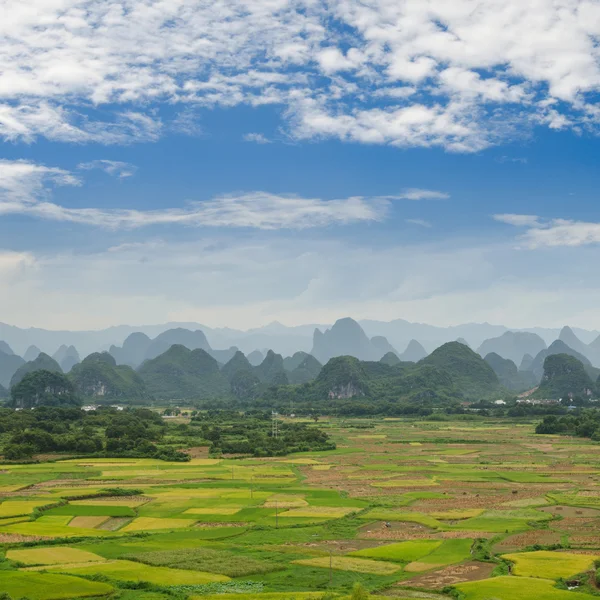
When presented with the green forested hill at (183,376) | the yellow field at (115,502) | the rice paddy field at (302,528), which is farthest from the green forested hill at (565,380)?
the yellow field at (115,502)

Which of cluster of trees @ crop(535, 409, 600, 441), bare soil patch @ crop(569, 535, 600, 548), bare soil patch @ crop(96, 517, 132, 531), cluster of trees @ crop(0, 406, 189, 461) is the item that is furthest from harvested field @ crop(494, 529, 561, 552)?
cluster of trees @ crop(535, 409, 600, 441)

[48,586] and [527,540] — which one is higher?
[48,586]

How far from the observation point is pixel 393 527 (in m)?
28.2

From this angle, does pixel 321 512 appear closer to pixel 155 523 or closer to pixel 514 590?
pixel 155 523

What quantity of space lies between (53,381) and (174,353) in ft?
225

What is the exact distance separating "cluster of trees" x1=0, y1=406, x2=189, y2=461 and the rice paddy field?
8.69 feet

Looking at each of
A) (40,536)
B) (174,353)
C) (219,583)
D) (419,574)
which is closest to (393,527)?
(419,574)

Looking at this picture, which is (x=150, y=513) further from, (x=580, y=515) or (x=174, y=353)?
(x=174, y=353)

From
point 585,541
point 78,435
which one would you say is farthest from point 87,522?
point 78,435

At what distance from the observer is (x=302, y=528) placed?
2756 centimetres

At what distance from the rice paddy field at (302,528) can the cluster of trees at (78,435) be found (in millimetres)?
2649

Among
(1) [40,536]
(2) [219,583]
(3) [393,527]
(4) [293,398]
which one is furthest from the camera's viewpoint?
(4) [293,398]

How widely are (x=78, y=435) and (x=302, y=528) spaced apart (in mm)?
34878

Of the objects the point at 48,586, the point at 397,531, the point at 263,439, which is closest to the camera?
the point at 48,586
